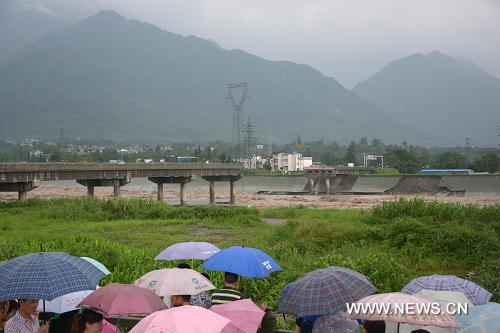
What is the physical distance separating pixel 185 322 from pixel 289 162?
136990mm

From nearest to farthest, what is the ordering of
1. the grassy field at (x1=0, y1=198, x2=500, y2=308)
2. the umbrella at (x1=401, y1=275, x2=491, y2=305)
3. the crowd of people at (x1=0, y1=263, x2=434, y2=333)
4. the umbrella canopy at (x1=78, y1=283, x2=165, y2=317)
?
the crowd of people at (x1=0, y1=263, x2=434, y2=333) < the umbrella canopy at (x1=78, y1=283, x2=165, y2=317) < the umbrella at (x1=401, y1=275, x2=491, y2=305) < the grassy field at (x1=0, y1=198, x2=500, y2=308)

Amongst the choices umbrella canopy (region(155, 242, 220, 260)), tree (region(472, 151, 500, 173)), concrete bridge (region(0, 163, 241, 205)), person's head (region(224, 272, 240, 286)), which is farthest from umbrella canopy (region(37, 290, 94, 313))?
tree (region(472, 151, 500, 173))

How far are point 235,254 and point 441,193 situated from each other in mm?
77061

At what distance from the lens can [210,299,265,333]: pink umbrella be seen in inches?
254

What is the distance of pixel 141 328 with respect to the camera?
521cm

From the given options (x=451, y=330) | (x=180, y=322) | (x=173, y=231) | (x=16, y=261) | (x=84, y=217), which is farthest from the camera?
(x=84, y=217)

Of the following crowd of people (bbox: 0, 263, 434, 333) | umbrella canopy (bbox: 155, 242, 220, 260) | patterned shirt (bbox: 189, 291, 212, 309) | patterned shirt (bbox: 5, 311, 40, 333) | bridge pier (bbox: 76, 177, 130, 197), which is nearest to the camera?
crowd of people (bbox: 0, 263, 434, 333)

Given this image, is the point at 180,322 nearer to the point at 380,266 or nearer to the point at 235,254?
the point at 235,254

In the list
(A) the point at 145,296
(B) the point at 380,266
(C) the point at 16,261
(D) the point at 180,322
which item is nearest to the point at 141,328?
(D) the point at 180,322

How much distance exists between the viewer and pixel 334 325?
6.80m

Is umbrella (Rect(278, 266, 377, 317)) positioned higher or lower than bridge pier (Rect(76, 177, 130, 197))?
higher

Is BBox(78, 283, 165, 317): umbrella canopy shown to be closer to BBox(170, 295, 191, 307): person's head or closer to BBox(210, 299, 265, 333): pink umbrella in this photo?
BBox(210, 299, 265, 333): pink umbrella

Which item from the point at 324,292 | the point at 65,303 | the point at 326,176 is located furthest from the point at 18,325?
the point at 326,176

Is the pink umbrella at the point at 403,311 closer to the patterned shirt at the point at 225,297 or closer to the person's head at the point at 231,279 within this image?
the patterned shirt at the point at 225,297
